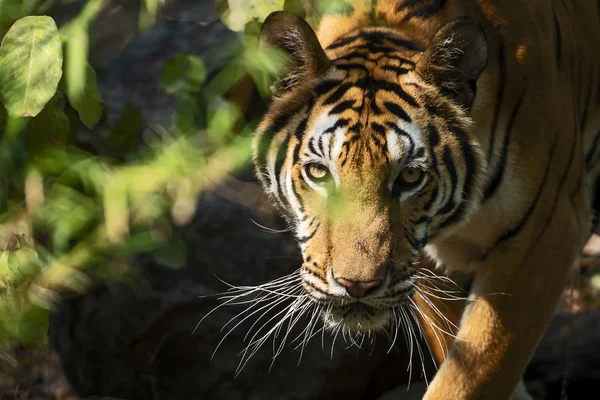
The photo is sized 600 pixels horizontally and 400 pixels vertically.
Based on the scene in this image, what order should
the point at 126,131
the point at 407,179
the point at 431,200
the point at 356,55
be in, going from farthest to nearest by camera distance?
the point at 356,55 < the point at 431,200 < the point at 407,179 < the point at 126,131

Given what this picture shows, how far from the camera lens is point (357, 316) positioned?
2742mm

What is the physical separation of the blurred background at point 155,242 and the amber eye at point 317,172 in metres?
0.22

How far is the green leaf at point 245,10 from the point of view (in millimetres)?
2209

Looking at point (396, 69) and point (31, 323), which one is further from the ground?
point (396, 69)

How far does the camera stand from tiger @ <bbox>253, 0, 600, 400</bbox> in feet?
8.66

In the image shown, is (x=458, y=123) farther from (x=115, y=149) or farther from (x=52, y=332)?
(x=52, y=332)

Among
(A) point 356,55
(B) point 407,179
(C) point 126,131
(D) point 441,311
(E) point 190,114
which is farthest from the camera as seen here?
(D) point 441,311

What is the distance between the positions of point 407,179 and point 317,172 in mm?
256

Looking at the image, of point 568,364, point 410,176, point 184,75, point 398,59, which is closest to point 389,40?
point 398,59

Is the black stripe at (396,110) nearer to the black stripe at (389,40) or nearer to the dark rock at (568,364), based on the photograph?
the black stripe at (389,40)

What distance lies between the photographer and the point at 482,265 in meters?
3.19

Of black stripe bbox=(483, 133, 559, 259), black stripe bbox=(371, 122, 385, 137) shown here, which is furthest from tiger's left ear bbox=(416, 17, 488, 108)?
black stripe bbox=(483, 133, 559, 259)

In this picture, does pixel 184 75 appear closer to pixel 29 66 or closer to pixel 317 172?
pixel 29 66

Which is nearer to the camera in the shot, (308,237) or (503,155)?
(308,237)
